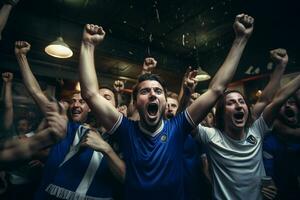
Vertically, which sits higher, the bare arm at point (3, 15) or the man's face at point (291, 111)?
the bare arm at point (3, 15)

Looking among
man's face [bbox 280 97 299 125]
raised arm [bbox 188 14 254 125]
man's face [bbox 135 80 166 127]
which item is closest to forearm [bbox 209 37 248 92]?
raised arm [bbox 188 14 254 125]

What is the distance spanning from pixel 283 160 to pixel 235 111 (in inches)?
29.2

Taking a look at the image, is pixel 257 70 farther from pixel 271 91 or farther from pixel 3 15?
pixel 3 15

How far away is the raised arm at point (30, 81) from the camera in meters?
2.55

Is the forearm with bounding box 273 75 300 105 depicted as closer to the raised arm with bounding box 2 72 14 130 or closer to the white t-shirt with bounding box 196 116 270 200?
the white t-shirt with bounding box 196 116 270 200

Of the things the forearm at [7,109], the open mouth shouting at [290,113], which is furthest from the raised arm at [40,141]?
the open mouth shouting at [290,113]

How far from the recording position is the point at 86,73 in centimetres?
204

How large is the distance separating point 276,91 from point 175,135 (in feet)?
4.66

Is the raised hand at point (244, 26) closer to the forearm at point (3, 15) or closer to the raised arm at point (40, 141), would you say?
the raised arm at point (40, 141)

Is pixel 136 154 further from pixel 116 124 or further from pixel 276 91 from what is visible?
pixel 276 91

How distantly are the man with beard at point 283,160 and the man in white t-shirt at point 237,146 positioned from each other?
1.11 ft

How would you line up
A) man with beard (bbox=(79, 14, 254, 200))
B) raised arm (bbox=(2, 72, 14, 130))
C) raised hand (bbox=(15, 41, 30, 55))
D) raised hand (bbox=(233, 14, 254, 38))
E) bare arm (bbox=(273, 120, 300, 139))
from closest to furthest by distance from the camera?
man with beard (bbox=(79, 14, 254, 200)) < raised hand (bbox=(233, 14, 254, 38)) < bare arm (bbox=(273, 120, 300, 139)) < raised hand (bbox=(15, 41, 30, 55)) < raised arm (bbox=(2, 72, 14, 130))

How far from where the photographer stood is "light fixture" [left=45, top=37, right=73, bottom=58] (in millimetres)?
5367

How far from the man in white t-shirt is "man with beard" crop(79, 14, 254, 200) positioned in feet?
1.51
